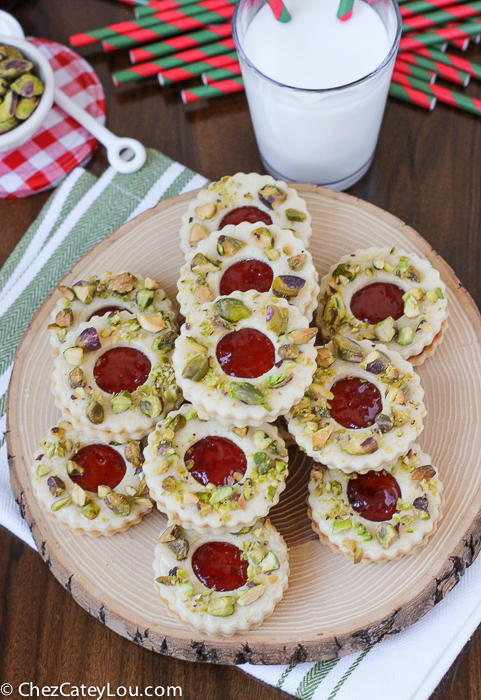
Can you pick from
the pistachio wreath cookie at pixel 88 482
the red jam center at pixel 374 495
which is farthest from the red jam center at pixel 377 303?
the pistachio wreath cookie at pixel 88 482

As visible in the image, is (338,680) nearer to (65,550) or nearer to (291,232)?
(65,550)

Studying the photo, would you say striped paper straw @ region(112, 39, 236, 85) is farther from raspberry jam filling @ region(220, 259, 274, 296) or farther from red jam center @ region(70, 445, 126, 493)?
red jam center @ region(70, 445, 126, 493)

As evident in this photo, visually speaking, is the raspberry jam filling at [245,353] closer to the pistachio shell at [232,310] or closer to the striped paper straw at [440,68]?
the pistachio shell at [232,310]

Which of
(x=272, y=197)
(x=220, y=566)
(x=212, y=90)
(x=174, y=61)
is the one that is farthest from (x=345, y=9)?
(x=220, y=566)

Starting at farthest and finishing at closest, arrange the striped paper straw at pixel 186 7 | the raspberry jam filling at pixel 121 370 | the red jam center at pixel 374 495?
the striped paper straw at pixel 186 7 → the raspberry jam filling at pixel 121 370 → the red jam center at pixel 374 495

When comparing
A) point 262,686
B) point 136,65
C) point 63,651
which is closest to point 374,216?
point 136,65

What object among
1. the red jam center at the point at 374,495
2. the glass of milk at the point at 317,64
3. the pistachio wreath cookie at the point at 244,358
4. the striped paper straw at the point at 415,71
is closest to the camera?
the pistachio wreath cookie at the point at 244,358

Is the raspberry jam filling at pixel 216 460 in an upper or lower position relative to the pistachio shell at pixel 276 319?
lower
